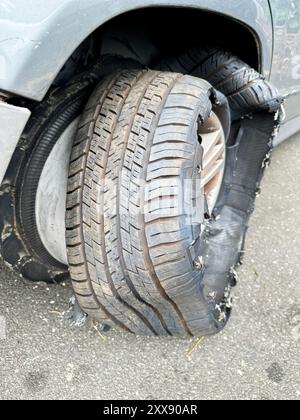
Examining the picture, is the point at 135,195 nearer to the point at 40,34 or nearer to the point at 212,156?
the point at 40,34

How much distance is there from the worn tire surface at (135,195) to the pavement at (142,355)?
249 millimetres

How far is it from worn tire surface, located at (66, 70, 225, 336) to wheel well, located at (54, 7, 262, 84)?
113mm

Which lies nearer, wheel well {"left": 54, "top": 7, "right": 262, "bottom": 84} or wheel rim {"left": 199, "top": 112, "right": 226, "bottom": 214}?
wheel well {"left": 54, "top": 7, "right": 262, "bottom": 84}

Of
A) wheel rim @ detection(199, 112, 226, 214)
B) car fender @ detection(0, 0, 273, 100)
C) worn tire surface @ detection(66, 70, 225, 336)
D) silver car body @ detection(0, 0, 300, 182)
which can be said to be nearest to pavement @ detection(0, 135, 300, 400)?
worn tire surface @ detection(66, 70, 225, 336)

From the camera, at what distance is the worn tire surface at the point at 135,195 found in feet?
4.76

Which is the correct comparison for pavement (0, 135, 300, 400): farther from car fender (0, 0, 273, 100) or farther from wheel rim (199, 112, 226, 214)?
car fender (0, 0, 273, 100)

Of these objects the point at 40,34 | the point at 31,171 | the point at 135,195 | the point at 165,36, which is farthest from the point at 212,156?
the point at 40,34

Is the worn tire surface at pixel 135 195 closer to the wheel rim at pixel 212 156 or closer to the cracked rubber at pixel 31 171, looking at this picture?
the cracked rubber at pixel 31 171

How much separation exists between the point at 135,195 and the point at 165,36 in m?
0.74

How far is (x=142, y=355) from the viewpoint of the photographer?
6.00 feet

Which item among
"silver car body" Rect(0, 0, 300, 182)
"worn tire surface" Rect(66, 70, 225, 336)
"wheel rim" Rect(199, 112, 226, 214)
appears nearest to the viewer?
"silver car body" Rect(0, 0, 300, 182)

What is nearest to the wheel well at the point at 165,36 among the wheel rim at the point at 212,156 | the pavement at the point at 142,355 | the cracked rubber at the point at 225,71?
the cracked rubber at the point at 225,71

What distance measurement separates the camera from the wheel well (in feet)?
5.19

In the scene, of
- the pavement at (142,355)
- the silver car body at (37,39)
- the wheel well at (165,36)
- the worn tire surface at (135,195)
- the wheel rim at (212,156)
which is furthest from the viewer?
the wheel rim at (212,156)
